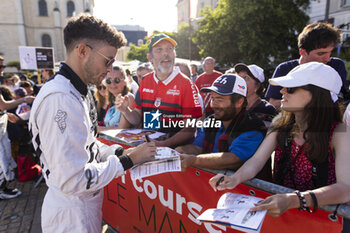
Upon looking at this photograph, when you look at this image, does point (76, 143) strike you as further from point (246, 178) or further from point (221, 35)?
point (221, 35)

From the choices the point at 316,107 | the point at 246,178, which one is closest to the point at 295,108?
the point at 316,107

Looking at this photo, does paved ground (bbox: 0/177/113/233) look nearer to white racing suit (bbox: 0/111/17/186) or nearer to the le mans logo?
white racing suit (bbox: 0/111/17/186)

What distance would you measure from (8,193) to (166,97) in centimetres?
364

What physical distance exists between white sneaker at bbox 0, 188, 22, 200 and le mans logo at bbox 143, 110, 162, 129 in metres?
3.06

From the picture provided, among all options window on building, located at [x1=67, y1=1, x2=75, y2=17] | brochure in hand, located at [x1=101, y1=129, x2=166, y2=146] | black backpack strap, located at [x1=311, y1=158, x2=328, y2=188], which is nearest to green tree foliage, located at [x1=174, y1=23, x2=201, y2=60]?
window on building, located at [x1=67, y1=1, x2=75, y2=17]

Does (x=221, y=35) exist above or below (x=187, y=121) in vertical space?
above

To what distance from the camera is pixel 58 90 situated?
1413 mm

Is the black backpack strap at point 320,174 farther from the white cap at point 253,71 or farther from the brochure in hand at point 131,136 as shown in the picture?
the white cap at point 253,71

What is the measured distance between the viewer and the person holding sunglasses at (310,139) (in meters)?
→ 1.58

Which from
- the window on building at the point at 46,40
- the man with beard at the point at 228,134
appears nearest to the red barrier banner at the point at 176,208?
the man with beard at the point at 228,134

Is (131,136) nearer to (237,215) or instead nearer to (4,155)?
(237,215)

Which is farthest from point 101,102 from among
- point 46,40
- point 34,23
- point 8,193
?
point 34,23

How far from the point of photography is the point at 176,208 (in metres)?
2.17

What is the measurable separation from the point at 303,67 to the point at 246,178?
0.91 m
